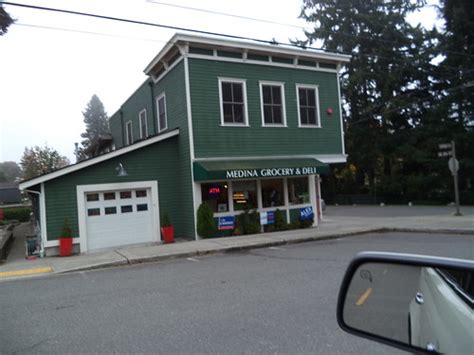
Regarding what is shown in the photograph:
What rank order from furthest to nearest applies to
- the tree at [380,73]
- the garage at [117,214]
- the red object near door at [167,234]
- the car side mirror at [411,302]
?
the tree at [380,73] < the red object near door at [167,234] < the garage at [117,214] < the car side mirror at [411,302]

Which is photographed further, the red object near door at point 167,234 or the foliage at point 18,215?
the foliage at point 18,215

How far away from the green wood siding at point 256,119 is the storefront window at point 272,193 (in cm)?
127

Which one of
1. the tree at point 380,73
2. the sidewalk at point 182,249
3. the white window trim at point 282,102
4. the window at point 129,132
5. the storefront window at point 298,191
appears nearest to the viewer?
the sidewalk at point 182,249

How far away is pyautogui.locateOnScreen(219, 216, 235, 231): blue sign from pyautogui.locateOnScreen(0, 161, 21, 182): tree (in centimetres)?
10350

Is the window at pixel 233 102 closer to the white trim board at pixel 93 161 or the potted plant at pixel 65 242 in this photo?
the white trim board at pixel 93 161

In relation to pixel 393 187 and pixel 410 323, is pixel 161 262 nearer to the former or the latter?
pixel 410 323

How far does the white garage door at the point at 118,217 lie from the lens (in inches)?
579

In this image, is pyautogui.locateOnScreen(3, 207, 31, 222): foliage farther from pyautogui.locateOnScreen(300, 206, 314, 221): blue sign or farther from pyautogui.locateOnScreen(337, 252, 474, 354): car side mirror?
pyautogui.locateOnScreen(337, 252, 474, 354): car side mirror

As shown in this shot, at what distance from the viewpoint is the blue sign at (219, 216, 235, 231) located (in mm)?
16062

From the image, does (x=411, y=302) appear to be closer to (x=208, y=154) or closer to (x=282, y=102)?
(x=208, y=154)

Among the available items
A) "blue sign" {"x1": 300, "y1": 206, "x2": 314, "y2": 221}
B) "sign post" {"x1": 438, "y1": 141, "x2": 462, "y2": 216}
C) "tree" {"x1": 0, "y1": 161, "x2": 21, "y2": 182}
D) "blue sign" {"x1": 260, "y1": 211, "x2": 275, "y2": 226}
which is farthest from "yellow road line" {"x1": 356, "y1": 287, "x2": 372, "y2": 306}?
"tree" {"x1": 0, "y1": 161, "x2": 21, "y2": 182}

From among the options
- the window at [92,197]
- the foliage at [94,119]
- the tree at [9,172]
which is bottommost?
the window at [92,197]

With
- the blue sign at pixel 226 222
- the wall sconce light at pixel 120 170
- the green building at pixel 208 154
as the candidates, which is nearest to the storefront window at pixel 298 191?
the green building at pixel 208 154

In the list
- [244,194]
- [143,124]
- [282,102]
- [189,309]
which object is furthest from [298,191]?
[189,309]
